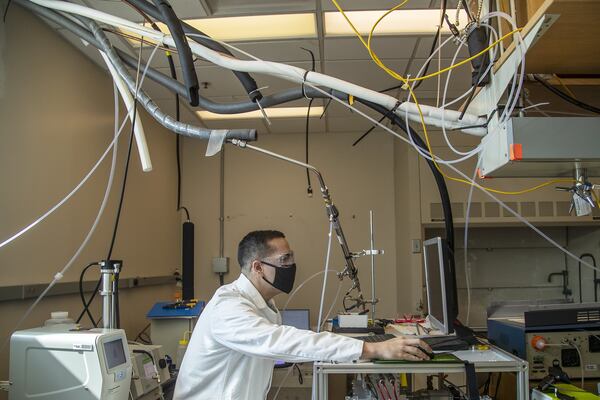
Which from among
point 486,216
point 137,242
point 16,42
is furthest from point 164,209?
point 486,216

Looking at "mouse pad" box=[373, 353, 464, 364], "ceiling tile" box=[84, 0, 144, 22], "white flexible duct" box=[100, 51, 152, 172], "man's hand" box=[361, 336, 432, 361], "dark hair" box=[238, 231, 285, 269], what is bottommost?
"mouse pad" box=[373, 353, 464, 364]

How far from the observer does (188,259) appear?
14.7 feet

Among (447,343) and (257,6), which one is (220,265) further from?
(447,343)

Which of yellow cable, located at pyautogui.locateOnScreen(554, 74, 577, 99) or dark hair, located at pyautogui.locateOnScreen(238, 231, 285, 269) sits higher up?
yellow cable, located at pyautogui.locateOnScreen(554, 74, 577, 99)

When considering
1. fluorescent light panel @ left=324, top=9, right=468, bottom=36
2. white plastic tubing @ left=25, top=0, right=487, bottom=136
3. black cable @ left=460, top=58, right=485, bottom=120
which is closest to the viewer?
black cable @ left=460, top=58, right=485, bottom=120

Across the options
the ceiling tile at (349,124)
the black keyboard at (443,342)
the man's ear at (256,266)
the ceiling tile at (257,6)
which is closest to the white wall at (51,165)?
the ceiling tile at (257,6)

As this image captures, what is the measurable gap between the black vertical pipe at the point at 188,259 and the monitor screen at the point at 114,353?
2.69 m

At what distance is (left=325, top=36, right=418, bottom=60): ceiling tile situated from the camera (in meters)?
2.79

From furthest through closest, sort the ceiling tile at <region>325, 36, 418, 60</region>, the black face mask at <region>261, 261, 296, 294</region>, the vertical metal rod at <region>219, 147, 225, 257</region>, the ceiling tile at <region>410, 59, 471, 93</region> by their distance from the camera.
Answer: the vertical metal rod at <region>219, 147, 225, 257</region>, the ceiling tile at <region>410, 59, 471, 93</region>, the ceiling tile at <region>325, 36, 418, 60</region>, the black face mask at <region>261, 261, 296, 294</region>

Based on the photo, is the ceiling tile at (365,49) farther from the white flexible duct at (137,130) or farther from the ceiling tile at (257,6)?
the white flexible duct at (137,130)

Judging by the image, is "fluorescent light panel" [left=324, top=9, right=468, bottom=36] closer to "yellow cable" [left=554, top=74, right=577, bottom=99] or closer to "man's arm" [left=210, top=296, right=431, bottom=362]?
"yellow cable" [left=554, top=74, right=577, bottom=99]

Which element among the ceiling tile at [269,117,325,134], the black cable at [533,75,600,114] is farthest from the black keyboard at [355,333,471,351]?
the ceiling tile at [269,117,325,134]

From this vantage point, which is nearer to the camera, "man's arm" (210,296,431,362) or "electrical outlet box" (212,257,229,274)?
"man's arm" (210,296,431,362)

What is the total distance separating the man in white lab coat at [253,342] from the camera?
145 centimetres
